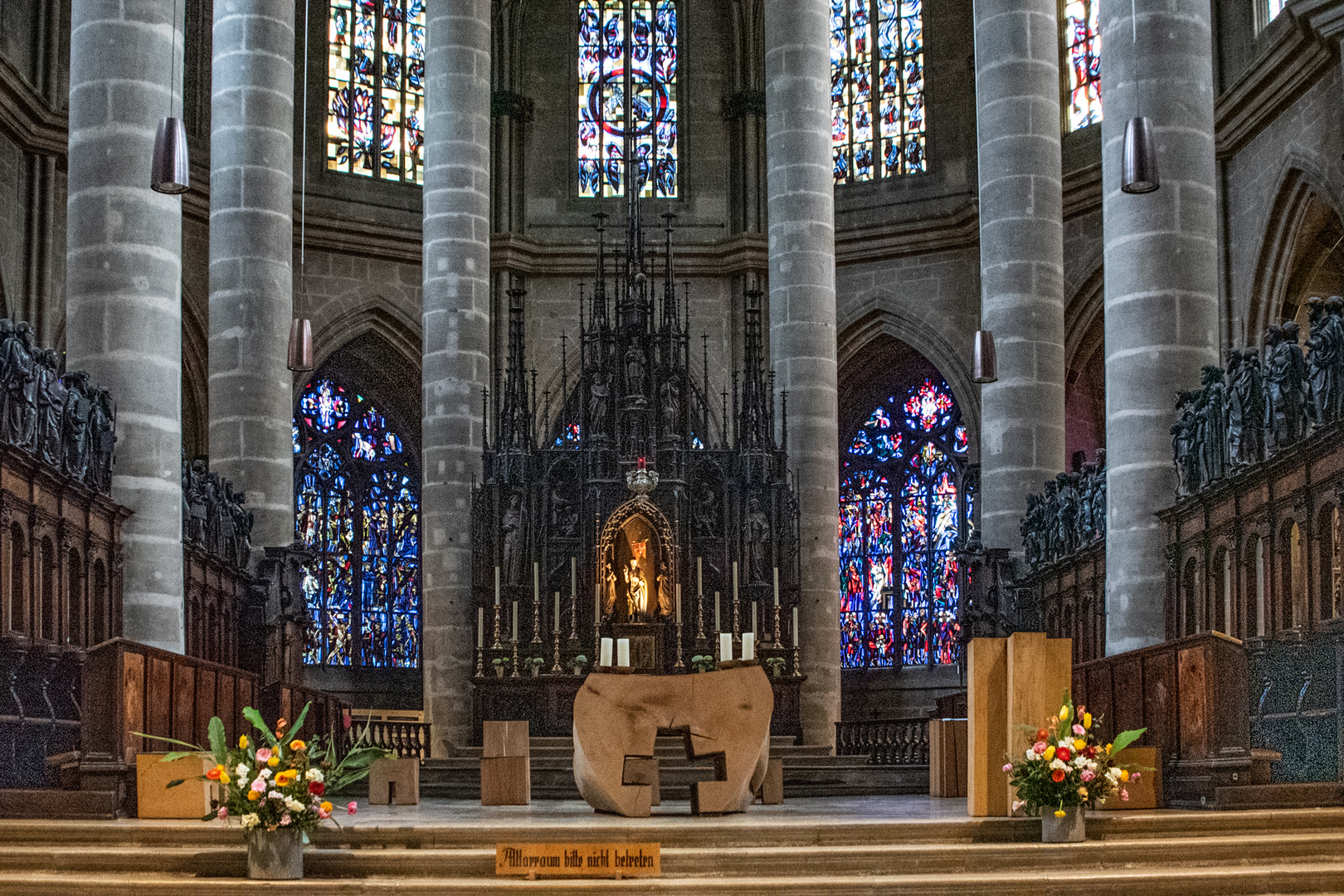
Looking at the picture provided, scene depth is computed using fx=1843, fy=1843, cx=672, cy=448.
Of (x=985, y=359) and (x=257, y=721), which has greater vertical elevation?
(x=985, y=359)

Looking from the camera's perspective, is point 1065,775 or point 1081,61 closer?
point 1065,775

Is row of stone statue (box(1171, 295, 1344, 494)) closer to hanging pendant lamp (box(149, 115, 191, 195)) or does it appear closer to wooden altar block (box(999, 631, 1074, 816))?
wooden altar block (box(999, 631, 1074, 816))

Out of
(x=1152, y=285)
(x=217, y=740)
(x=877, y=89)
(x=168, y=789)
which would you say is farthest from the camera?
(x=877, y=89)

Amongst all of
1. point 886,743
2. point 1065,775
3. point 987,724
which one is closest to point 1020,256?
Result: point 886,743

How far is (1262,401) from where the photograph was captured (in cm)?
1408

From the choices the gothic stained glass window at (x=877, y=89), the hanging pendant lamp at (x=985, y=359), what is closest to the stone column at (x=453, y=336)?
the hanging pendant lamp at (x=985, y=359)

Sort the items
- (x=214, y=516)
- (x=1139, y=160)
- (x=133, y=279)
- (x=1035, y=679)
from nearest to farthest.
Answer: (x=1035, y=679) < (x=1139, y=160) < (x=133, y=279) < (x=214, y=516)

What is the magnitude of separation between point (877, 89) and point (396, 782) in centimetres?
2122

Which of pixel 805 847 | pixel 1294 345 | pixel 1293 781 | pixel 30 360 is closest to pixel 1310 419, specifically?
pixel 1294 345

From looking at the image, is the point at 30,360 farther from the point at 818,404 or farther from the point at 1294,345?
the point at 818,404

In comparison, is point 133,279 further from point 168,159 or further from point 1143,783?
point 1143,783

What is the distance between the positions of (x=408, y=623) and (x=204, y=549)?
42.9 ft

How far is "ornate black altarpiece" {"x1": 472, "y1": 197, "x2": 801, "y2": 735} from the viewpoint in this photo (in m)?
22.6

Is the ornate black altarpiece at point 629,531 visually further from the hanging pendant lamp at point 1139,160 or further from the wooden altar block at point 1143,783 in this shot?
the wooden altar block at point 1143,783
